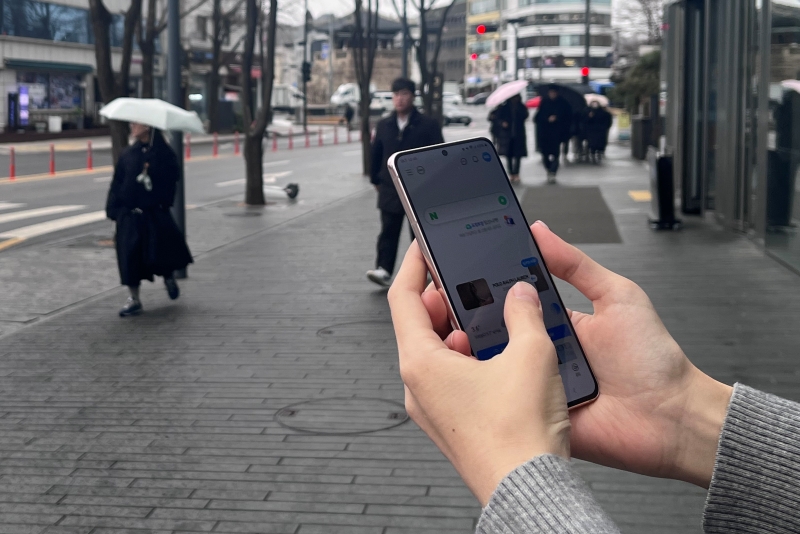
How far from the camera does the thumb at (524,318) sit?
4.41ft

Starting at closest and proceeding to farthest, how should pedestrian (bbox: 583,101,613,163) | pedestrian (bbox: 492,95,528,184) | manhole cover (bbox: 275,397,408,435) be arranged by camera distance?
manhole cover (bbox: 275,397,408,435) → pedestrian (bbox: 492,95,528,184) → pedestrian (bbox: 583,101,613,163)

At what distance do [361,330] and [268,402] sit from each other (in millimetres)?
1995

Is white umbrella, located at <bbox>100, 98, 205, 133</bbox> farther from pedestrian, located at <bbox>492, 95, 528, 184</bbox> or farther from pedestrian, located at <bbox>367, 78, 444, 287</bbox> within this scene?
pedestrian, located at <bbox>492, 95, 528, 184</bbox>

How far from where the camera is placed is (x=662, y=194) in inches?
527

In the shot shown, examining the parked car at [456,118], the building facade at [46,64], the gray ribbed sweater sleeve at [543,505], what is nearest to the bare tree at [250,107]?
the gray ribbed sweater sleeve at [543,505]

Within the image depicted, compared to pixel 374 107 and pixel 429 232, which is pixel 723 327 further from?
pixel 374 107

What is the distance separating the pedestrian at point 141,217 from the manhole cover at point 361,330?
5.75 ft

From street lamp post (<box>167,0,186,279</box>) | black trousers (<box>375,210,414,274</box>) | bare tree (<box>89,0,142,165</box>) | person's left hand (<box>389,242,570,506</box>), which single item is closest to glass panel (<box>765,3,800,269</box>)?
black trousers (<box>375,210,414,274</box>)

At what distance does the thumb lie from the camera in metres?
1.34

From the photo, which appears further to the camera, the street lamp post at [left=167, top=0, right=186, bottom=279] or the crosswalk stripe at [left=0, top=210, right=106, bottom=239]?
the crosswalk stripe at [left=0, top=210, right=106, bottom=239]

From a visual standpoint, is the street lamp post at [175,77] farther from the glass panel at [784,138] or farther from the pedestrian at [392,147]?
the glass panel at [784,138]

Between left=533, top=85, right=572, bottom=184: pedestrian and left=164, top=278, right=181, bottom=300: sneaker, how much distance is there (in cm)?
1299

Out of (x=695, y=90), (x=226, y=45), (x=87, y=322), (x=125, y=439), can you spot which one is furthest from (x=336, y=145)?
(x=125, y=439)

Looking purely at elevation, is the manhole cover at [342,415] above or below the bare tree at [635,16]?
below
